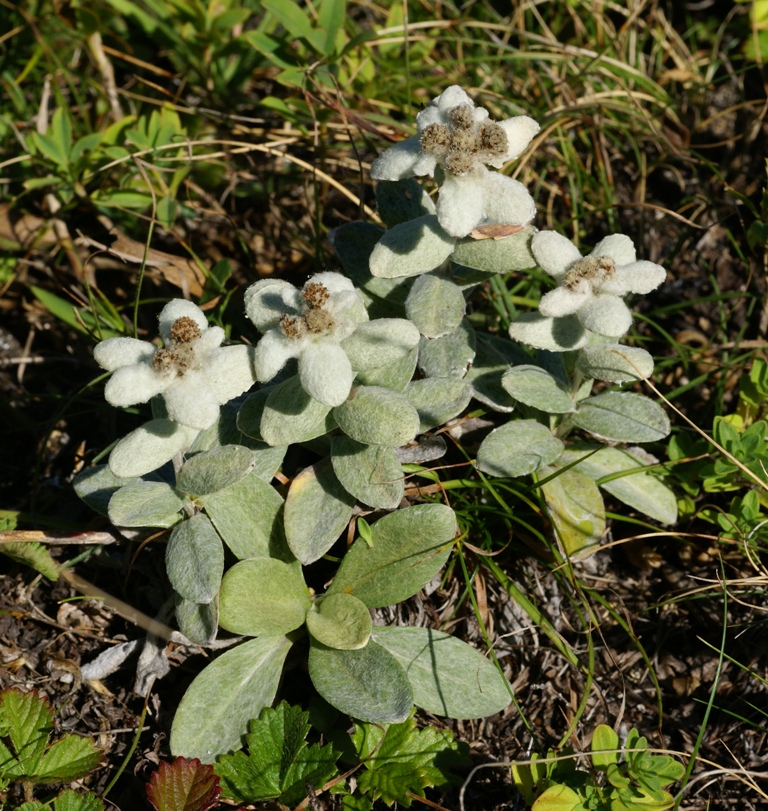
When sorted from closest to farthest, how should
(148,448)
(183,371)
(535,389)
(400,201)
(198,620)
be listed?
(183,371)
(148,448)
(198,620)
(535,389)
(400,201)

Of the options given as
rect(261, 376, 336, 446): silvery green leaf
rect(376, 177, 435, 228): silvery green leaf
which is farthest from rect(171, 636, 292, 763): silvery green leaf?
rect(376, 177, 435, 228): silvery green leaf

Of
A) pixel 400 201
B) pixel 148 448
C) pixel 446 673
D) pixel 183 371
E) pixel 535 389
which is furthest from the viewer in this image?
pixel 400 201

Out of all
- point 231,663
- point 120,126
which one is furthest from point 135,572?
point 120,126

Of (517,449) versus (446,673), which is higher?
(517,449)

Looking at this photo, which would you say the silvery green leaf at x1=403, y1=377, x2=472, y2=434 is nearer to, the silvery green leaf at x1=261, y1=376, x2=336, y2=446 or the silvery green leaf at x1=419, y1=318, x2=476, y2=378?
the silvery green leaf at x1=419, y1=318, x2=476, y2=378

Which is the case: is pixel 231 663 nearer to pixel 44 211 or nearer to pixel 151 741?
pixel 151 741

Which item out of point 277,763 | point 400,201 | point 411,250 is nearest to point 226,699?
point 277,763

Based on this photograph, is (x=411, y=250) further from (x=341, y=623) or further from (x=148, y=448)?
(x=341, y=623)
